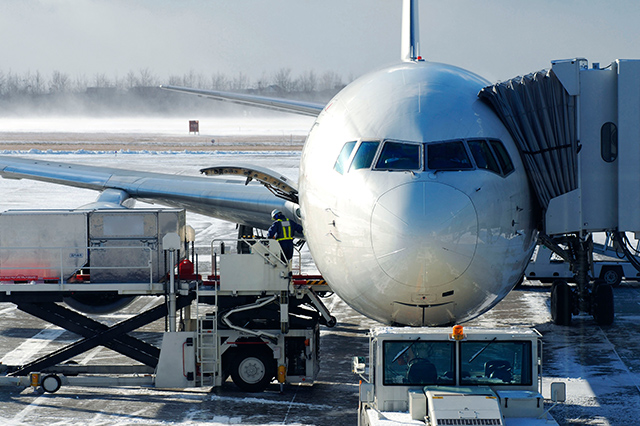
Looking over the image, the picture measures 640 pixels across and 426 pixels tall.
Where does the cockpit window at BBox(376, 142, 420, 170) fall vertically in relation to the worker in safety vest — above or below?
above

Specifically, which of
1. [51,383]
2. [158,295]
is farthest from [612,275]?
[51,383]

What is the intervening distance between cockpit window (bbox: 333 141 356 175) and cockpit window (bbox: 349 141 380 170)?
0.13m

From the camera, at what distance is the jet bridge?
11.7 metres

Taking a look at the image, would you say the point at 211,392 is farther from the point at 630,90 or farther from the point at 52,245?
the point at 630,90

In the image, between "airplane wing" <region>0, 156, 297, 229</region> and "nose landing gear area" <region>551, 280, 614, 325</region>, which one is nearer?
"airplane wing" <region>0, 156, 297, 229</region>

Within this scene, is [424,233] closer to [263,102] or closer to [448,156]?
[448,156]

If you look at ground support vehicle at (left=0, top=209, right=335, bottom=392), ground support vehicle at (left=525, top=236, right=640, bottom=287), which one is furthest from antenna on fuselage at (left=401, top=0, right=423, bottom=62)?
ground support vehicle at (left=0, top=209, right=335, bottom=392)

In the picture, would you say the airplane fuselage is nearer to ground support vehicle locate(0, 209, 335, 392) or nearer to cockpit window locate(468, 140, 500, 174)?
cockpit window locate(468, 140, 500, 174)

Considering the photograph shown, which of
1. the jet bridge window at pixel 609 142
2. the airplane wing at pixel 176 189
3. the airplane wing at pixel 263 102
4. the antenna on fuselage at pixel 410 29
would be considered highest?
the antenna on fuselage at pixel 410 29

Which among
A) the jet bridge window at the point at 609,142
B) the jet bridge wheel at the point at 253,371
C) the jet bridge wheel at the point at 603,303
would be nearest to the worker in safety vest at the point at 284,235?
the jet bridge wheel at the point at 253,371

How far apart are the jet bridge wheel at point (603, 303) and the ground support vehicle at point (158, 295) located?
23.7 ft

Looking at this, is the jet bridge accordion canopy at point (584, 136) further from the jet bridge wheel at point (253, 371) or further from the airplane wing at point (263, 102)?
the airplane wing at point (263, 102)

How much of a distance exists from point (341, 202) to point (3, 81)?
146227mm

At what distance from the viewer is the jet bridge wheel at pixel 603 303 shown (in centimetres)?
1841
